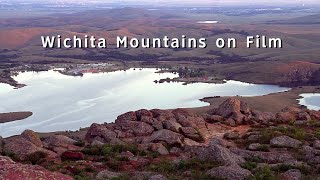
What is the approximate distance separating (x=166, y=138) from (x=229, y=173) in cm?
469

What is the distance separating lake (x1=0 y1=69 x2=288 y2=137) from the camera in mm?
40406

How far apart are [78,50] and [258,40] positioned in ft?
122

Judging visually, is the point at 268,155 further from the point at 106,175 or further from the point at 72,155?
the point at 72,155

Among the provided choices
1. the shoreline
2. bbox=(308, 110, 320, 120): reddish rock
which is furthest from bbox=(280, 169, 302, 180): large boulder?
the shoreline

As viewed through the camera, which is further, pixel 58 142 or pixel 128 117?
pixel 128 117

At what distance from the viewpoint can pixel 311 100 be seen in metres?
49.9

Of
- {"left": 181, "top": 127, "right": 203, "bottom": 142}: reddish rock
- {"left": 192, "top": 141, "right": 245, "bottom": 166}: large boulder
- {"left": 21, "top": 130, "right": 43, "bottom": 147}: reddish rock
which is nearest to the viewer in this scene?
{"left": 192, "top": 141, "right": 245, "bottom": 166}: large boulder

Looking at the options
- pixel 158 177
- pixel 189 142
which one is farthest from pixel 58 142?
pixel 158 177

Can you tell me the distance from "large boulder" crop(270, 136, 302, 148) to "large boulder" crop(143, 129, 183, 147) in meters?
2.86

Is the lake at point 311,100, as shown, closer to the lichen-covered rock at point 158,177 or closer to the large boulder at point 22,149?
the large boulder at point 22,149

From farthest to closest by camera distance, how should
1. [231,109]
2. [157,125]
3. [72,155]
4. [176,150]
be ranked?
[231,109], [157,125], [176,150], [72,155]

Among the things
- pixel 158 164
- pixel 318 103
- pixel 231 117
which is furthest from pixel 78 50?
pixel 158 164

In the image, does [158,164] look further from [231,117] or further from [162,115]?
[231,117]

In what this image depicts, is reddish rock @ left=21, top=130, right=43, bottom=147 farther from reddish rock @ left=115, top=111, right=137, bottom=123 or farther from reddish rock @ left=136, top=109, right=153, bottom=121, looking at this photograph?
reddish rock @ left=136, top=109, right=153, bottom=121
